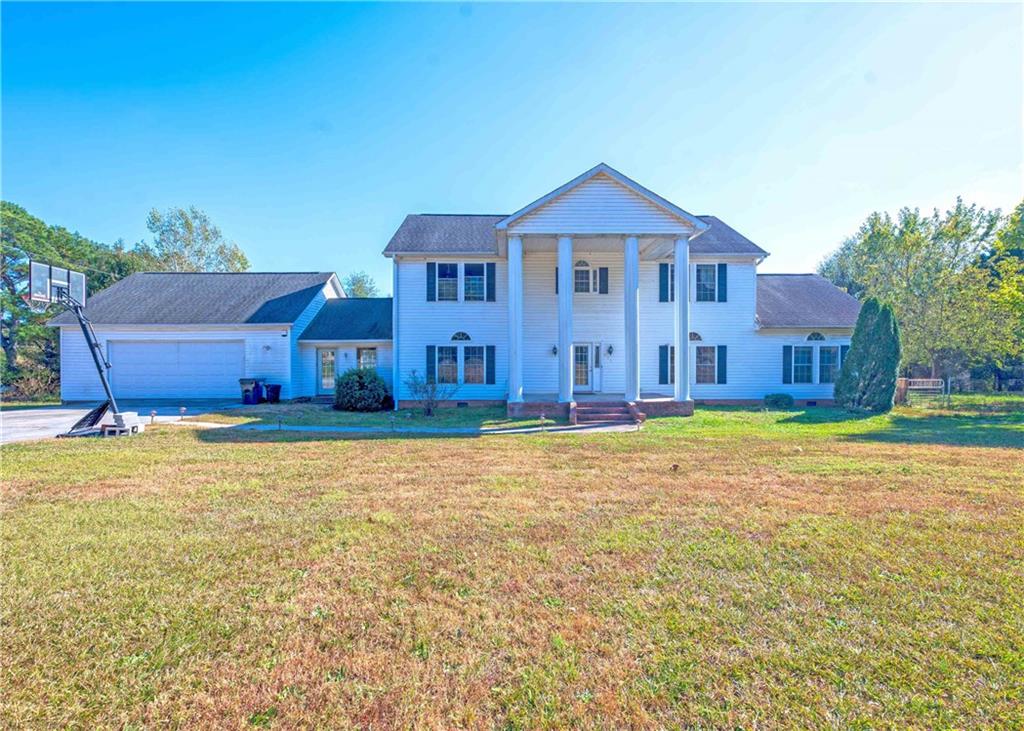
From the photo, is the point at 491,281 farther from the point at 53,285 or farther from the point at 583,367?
the point at 53,285

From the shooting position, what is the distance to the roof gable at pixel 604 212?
1462 centimetres

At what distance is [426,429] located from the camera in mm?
12727

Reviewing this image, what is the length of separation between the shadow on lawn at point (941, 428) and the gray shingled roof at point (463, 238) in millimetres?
6844

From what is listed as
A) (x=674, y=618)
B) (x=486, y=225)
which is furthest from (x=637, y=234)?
(x=674, y=618)

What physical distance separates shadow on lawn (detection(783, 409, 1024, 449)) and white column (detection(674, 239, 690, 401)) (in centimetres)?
312

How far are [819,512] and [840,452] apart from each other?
458cm

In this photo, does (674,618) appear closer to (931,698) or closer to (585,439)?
(931,698)

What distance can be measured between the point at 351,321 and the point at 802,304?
1947 cm

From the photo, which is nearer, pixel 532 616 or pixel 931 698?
pixel 931 698

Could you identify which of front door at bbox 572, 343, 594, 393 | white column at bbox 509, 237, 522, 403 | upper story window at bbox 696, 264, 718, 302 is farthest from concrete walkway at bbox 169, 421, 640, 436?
upper story window at bbox 696, 264, 718, 302

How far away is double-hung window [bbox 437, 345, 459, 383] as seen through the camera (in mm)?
17578

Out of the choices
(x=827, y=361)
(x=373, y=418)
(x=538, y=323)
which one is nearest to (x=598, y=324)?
(x=538, y=323)

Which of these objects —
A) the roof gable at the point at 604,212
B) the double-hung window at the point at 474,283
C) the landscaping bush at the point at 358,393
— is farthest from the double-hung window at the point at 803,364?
the landscaping bush at the point at 358,393

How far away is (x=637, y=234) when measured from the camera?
48.6 ft
